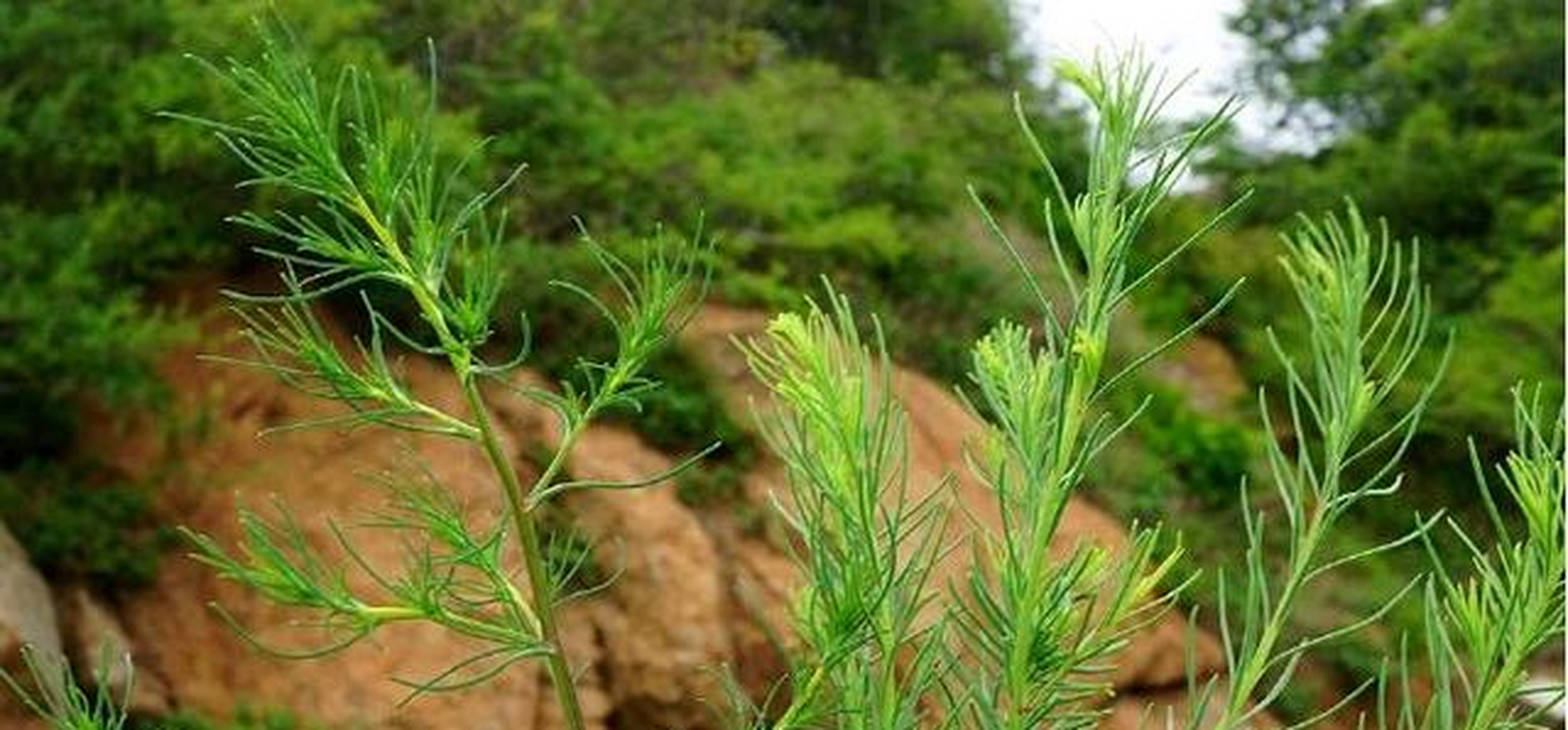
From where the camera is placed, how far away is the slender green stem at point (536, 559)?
1.30m

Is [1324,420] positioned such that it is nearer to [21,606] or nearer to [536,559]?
[536,559]

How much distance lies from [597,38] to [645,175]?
1.64 meters

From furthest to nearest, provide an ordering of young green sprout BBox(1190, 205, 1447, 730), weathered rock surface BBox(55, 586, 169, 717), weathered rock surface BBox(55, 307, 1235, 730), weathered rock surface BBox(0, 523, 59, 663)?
1. weathered rock surface BBox(55, 307, 1235, 730)
2. weathered rock surface BBox(55, 586, 169, 717)
3. weathered rock surface BBox(0, 523, 59, 663)
4. young green sprout BBox(1190, 205, 1447, 730)

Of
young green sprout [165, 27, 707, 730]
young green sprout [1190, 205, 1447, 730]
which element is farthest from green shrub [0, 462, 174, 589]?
young green sprout [1190, 205, 1447, 730]

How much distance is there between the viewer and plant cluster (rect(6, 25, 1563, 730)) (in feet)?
4.48

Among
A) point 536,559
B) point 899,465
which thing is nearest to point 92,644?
point 899,465

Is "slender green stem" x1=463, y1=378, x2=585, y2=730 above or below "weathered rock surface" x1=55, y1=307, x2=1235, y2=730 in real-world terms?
above

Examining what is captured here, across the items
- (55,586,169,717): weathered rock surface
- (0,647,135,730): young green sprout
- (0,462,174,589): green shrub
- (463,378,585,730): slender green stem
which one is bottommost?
(55,586,169,717): weathered rock surface

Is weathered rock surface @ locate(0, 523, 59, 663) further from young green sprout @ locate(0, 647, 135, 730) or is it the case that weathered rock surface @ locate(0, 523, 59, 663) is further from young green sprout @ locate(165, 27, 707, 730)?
young green sprout @ locate(165, 27, 707, 730)

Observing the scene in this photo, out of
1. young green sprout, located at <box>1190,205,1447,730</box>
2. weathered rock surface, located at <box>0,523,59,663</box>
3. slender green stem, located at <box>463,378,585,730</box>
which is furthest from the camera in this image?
weathered rock surface, located at <box>0,523,59,663</box>

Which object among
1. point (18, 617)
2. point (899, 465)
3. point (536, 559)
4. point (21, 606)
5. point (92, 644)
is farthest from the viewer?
point (92, 644)

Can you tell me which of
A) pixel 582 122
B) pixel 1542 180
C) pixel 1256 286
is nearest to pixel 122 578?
pixel 582 122

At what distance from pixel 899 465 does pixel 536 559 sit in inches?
13.8

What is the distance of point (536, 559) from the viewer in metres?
1.30
